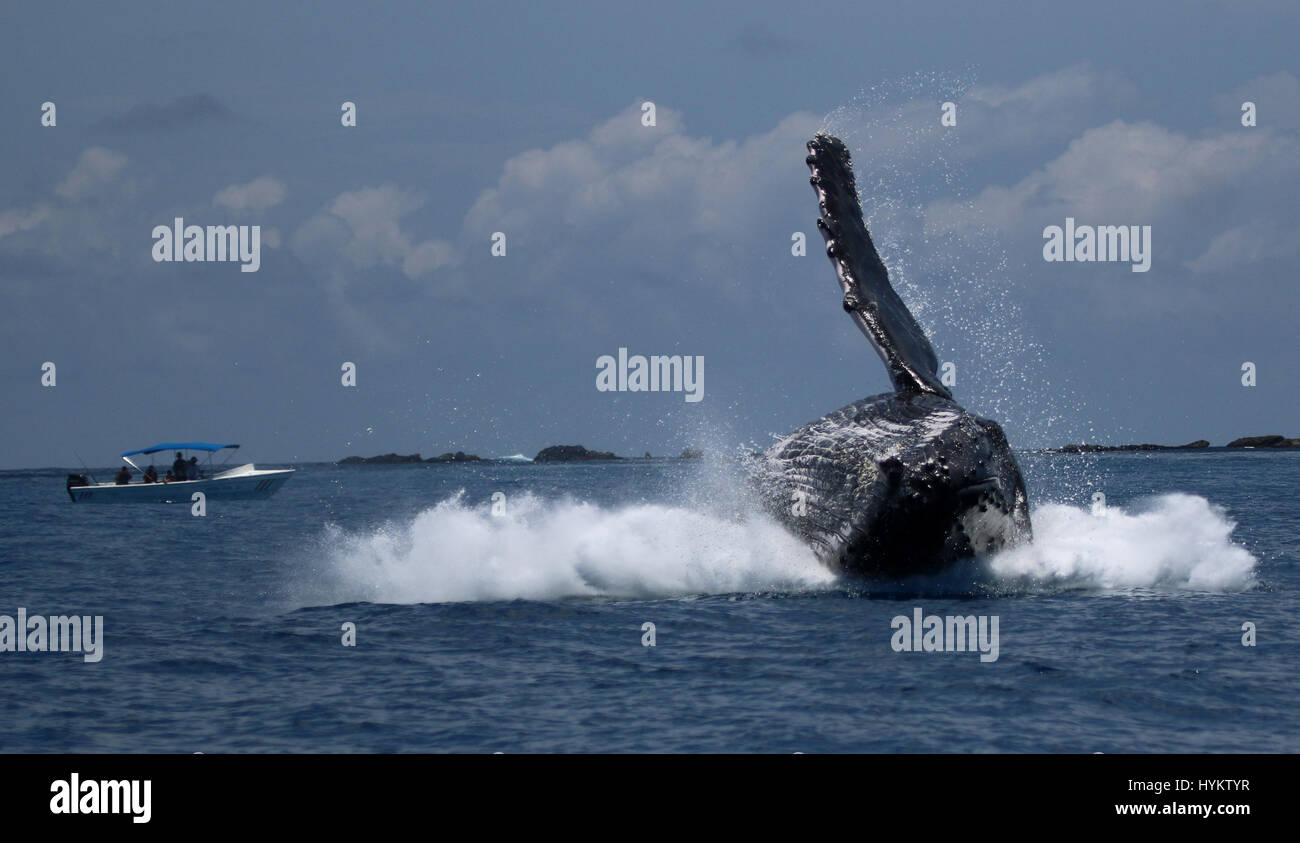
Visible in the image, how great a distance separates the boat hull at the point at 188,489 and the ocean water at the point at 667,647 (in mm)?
34709

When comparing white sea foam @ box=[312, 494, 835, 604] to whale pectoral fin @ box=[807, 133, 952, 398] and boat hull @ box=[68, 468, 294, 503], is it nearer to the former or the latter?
whale pectoral fin @ box=[807, 133, 952, 398]

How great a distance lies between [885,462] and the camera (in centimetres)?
1680

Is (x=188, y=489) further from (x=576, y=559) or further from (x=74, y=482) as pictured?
(x=576, y=559)

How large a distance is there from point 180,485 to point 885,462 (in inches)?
1973

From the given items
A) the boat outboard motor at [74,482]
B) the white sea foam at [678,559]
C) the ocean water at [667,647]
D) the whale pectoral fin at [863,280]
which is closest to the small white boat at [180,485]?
the boat outboard motor at [74,482]

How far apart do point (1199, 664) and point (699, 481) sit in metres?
12.2

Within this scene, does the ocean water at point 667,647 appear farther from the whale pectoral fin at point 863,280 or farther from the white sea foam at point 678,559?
the whale pectoral fin at point 863,280

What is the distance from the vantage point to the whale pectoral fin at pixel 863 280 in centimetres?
1914

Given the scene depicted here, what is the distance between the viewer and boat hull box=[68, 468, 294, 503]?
60.2m

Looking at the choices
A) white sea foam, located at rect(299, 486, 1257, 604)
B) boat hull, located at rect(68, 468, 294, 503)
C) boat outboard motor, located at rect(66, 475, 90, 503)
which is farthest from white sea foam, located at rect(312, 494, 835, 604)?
boat outboard motor, located at rect(66, 475, 90, 503)

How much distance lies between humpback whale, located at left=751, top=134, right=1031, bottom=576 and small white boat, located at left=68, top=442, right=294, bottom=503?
46648 millimetres

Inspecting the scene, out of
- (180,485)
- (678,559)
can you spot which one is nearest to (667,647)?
(678,559)

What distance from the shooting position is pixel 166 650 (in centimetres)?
1633
